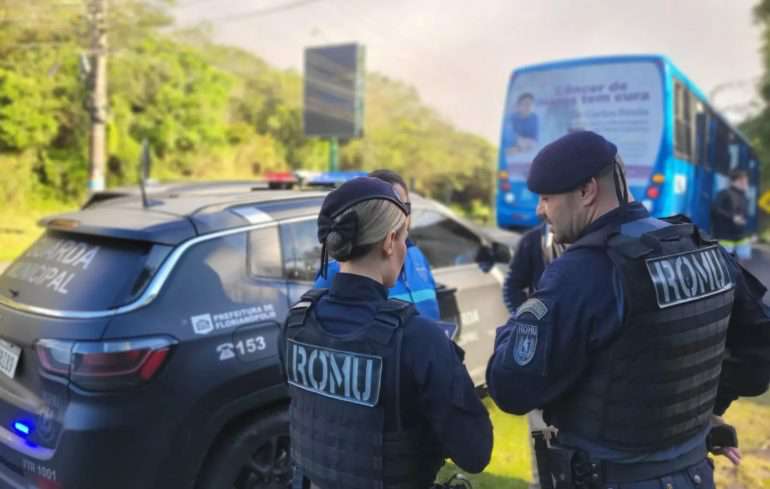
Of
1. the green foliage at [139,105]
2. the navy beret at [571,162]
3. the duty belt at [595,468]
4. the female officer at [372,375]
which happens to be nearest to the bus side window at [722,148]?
the green foliage at [139,105]

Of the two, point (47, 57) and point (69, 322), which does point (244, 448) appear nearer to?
point (69, 322)

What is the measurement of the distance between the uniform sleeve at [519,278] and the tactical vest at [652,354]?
209 centimetres

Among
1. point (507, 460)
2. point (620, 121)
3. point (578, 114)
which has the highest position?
point (578, 114)

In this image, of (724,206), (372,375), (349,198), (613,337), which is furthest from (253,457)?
(724,206)

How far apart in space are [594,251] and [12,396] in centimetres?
242

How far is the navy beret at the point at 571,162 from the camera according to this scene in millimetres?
1801

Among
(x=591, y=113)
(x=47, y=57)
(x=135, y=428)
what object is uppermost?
(x=47, y=57)

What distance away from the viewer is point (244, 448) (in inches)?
111

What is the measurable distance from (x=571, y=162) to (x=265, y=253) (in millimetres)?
1732

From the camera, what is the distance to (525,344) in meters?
1.70

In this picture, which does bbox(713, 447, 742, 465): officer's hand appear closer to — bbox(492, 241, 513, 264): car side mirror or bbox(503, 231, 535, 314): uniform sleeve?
bbox(503, 231, 535, 314): uniform sleeve

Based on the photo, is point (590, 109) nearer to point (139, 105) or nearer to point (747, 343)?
point (747, 343)

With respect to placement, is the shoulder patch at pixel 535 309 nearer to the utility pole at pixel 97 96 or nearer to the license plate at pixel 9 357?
the license plate at pixel 9 357

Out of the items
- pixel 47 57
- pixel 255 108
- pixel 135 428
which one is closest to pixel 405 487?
pixel 135 428
